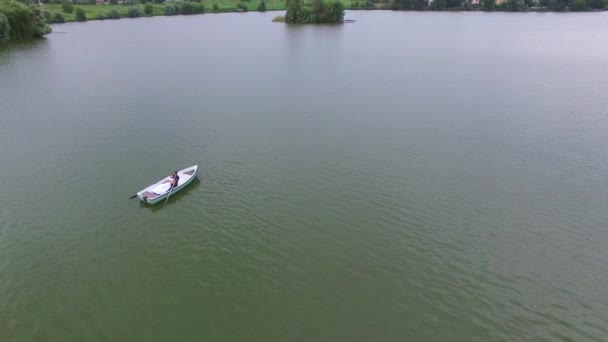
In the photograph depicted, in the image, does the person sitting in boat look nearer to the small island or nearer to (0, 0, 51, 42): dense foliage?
(0, 0, 51, 42): dense foliage

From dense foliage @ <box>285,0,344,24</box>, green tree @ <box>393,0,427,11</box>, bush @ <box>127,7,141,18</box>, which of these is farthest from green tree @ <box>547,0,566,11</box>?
bush @ <box>127,7,141,18</box>

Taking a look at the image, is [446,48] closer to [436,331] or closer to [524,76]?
[524,76]

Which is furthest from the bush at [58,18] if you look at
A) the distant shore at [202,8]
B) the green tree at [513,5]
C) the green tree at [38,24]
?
the green tree at [513,5]

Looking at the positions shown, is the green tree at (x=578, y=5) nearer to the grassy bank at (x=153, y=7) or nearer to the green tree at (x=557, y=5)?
the green tree at (x=557, y=5)

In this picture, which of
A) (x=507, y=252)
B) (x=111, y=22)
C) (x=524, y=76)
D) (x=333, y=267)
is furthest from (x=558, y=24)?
(x=111, y=22)

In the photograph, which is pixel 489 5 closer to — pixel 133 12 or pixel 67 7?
pixel 133 12

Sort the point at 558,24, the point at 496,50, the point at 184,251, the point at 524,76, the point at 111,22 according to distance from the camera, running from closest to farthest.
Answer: the point at 184,251
the point at 524,76
the point at 496,50
the point at 558,24
the point at 111,22

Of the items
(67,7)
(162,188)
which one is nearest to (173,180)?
(162,188)
